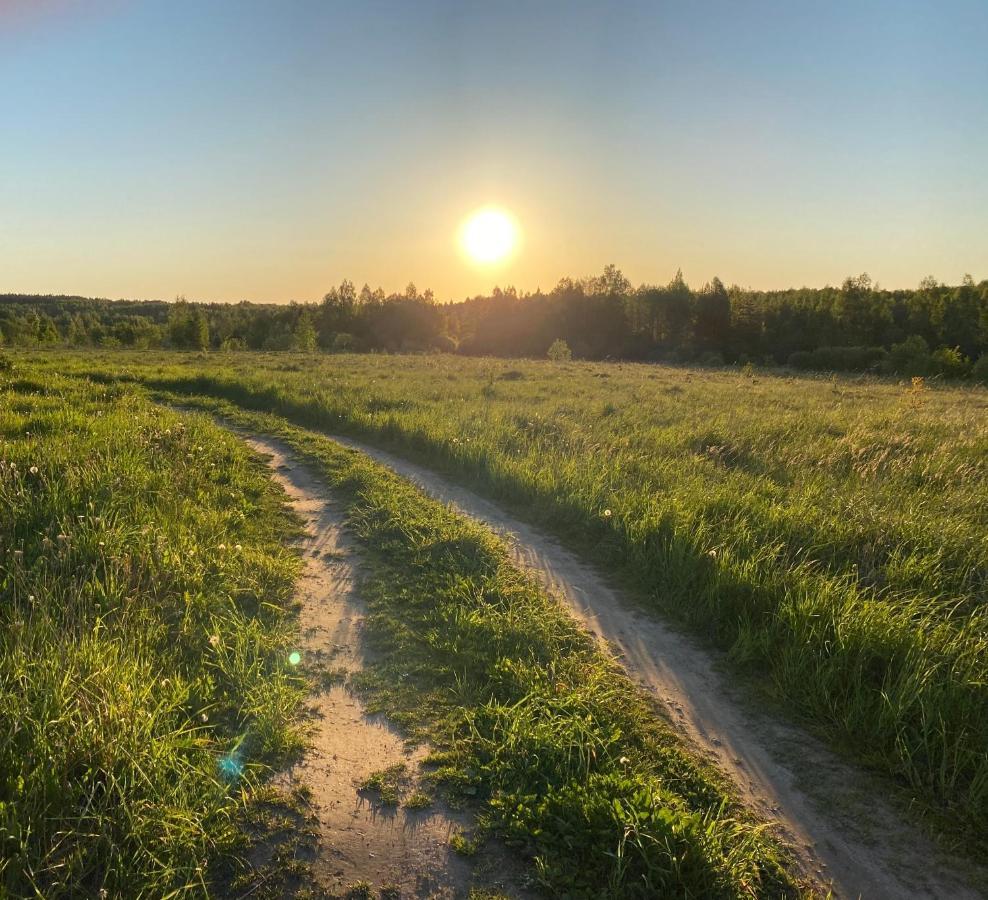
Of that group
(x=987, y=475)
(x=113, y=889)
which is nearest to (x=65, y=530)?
(x=113, y=889)

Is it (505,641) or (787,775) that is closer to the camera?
(787,775)

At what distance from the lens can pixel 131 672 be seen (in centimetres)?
399

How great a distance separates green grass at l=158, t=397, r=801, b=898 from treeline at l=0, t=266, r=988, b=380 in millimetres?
49457

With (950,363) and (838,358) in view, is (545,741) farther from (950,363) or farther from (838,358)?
(838,358)

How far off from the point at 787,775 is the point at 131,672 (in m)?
4.51

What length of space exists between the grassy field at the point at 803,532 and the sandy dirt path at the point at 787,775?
0.27 meters

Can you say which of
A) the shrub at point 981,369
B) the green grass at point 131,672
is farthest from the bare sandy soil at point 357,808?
the shrub at point 981,369

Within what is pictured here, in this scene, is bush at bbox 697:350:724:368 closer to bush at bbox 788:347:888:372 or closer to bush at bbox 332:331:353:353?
bush at bbox 788:347:888:372

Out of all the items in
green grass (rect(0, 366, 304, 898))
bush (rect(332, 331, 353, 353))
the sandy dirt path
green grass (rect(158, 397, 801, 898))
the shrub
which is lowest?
the sandy dirt path

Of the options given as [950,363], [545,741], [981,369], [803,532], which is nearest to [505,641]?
[545,741]

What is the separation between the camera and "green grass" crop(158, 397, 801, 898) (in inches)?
122

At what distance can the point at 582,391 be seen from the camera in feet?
77.9

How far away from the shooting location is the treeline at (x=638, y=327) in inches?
2345

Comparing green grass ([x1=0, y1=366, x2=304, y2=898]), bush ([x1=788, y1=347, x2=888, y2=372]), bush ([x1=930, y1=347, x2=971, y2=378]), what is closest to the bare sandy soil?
green grass ([x1=0, y1=366, x2=304, y2=898])
